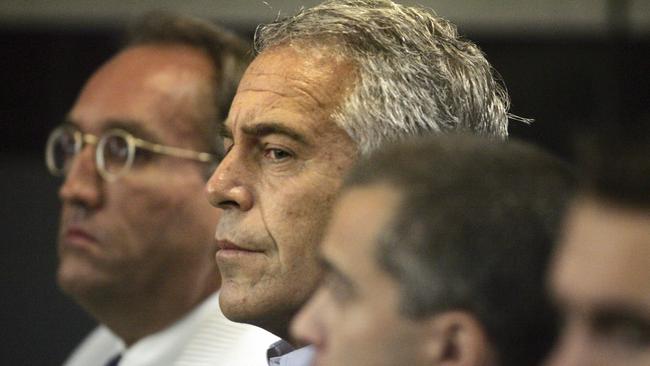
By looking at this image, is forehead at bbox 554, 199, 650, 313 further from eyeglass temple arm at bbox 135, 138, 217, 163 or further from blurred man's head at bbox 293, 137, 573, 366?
eyeglass temple arm at bbox 135, 138, 217, 163

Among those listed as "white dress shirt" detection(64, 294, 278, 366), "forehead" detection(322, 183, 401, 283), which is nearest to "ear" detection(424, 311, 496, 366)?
"forehead" detection(322, 183, 401, 283)

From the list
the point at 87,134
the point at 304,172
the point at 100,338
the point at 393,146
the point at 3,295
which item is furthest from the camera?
the point at 3,295

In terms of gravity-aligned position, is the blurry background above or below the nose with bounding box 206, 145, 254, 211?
below

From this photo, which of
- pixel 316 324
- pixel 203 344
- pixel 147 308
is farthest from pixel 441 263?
pixel 147 308

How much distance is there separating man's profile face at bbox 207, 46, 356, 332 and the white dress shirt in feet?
1.63

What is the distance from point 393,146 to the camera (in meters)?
1.77

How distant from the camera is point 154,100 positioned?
3551 millimetres

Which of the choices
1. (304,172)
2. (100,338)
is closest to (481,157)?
(304,172)

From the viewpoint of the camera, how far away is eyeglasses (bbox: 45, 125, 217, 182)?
3.51 m

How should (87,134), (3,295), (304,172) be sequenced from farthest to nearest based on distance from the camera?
(3,295)
(87,134)
(304,172)

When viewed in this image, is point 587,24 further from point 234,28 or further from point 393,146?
point 393,146

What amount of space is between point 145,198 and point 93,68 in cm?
Answer: 169

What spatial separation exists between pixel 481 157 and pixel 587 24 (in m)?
3.26

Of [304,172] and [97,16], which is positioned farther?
[97,16]
